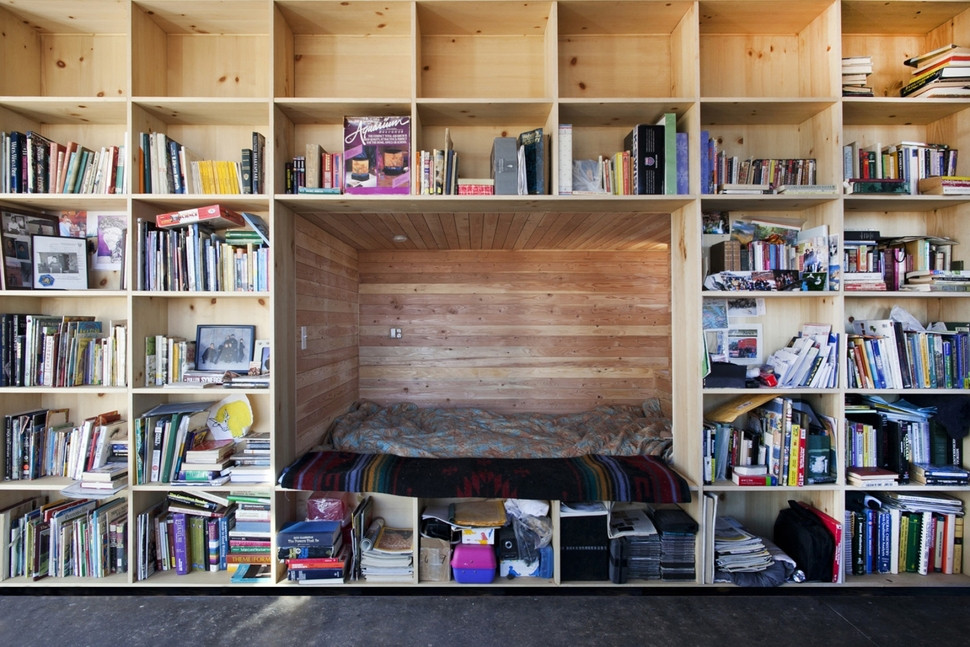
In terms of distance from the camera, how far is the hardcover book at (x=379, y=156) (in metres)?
2.10

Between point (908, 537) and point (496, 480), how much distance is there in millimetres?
A: 2000

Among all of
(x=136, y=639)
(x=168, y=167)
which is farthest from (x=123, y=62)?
(x=136, y=639)

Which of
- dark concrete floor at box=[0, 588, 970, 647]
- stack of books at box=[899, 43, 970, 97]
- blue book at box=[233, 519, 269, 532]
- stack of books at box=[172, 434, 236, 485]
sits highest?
stack of books at box=[899, 43, 970, 97]

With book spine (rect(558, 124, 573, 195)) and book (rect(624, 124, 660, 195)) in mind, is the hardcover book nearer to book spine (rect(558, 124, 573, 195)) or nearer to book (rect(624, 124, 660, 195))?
book spine (rect(558, 124, 573, 195))

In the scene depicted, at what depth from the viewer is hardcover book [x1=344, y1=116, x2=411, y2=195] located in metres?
2.10

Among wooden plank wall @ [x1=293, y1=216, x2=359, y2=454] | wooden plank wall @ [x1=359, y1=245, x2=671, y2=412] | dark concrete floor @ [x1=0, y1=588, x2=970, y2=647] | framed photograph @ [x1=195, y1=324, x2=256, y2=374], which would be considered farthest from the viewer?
wooden plank wall @ [x1=359, y1=245, x2=671, y2=412]

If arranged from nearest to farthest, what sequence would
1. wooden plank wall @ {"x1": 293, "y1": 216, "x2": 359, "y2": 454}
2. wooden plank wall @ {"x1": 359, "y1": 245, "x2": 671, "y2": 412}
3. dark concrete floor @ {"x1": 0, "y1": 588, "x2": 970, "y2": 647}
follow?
dark concrete floor @ {"x1": 0, "y1": 588, "x2": 970, "y2": 647} < wooden plank wall @ {"x1": 293, "y1": 216, "x2": 359, "y2": 454} < wooden plank wall @ {"x1": 359, "y1": 245, "x2": 671, "y2": 412}

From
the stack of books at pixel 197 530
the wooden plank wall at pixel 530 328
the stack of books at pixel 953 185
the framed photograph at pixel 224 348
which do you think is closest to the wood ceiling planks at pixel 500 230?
the wooden plank wall at pixel 530 328

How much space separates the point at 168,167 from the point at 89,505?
1.71 m

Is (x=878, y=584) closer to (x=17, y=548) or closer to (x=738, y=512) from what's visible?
(x=738, y=512)

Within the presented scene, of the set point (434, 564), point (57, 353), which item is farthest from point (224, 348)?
point (434, 564)

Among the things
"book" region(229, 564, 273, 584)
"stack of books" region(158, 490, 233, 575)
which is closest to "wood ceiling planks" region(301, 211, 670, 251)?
"stack of books" region(158, 490, 233, 575)

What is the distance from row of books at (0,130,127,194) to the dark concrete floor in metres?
1.90

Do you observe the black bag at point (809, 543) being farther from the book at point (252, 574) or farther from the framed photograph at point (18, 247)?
the framed photograph at point (18, 247)
